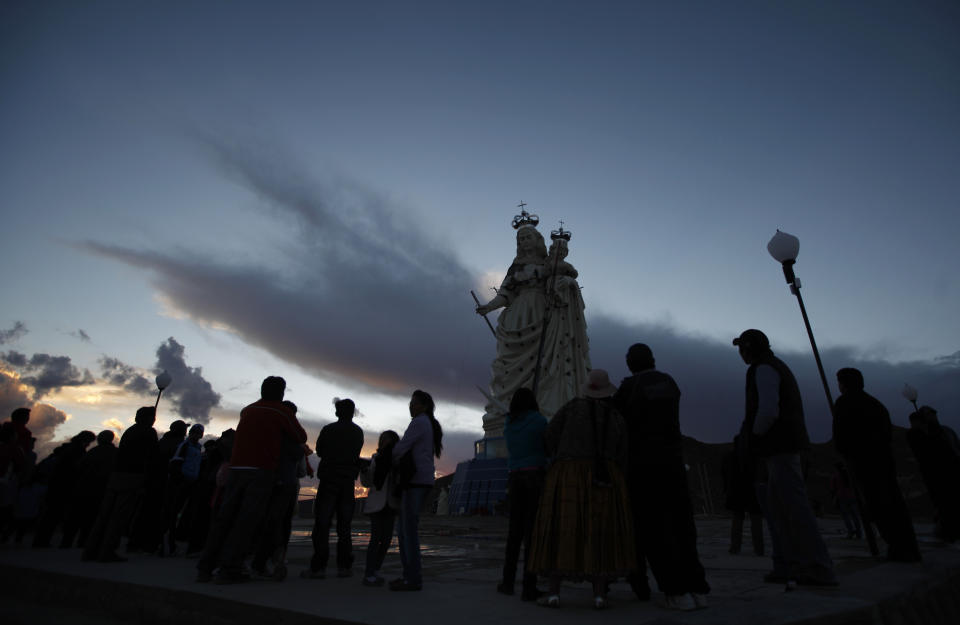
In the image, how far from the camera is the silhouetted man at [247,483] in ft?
14.0

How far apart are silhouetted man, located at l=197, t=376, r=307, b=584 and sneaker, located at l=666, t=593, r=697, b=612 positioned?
3168 millimetres

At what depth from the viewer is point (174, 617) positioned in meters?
3.44

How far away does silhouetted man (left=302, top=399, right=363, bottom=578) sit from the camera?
4902 mm

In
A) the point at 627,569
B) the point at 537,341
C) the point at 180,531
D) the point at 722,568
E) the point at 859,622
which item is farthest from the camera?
the point at 537,341

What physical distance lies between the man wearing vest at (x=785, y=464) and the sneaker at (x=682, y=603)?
3.07ft

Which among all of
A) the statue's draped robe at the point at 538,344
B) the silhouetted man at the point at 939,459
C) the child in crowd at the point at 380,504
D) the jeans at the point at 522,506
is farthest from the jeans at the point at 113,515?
the statue's draped robe at the point at 538,344

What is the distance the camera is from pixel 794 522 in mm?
3791

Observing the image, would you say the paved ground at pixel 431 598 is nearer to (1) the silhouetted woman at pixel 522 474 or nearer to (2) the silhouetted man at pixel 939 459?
(1) the silhouetted woman at pixel 522 474

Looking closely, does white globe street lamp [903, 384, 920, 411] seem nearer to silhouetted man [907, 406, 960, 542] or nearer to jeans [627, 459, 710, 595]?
silhouetted man [907, 406, 960, 542]

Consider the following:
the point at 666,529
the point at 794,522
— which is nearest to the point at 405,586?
the point at 666,529

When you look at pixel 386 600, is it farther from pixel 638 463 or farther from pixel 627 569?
pixel 638 463

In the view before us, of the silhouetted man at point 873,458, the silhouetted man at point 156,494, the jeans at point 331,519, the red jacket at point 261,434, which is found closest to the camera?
the red jacket at point 261,434

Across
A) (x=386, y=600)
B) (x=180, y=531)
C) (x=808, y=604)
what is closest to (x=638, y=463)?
(x=808, y=604)

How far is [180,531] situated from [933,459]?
1013cm
